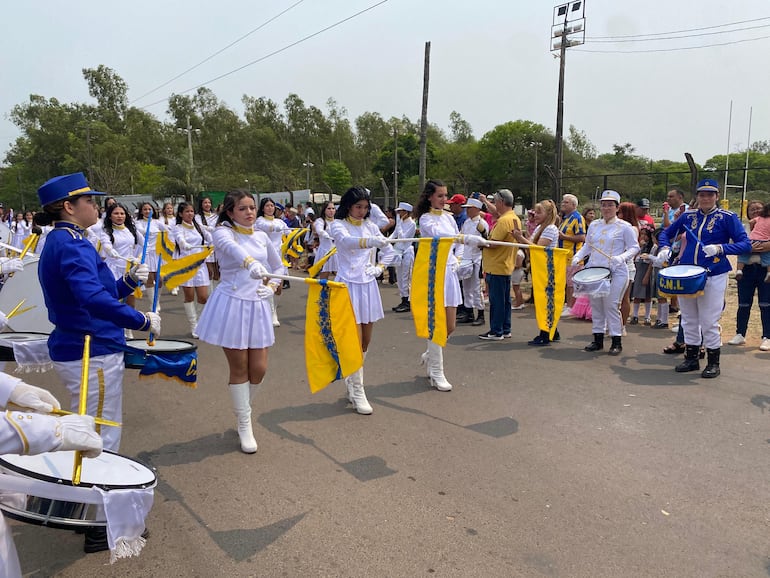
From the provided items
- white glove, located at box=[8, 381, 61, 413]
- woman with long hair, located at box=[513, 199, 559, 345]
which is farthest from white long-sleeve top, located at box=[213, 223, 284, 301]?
woman with long hair, located at box=[513, 199, 559, 345]

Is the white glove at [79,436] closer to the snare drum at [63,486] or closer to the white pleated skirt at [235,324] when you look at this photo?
the snare drum at [63,486]

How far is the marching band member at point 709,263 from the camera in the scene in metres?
6.08

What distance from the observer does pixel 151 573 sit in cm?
292

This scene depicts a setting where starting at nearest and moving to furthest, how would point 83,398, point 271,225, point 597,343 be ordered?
point 83,398 → point 597,343 → point 271,225

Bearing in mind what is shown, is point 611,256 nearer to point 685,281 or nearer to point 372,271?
point 685,281

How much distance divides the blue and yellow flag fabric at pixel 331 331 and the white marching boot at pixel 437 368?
168 cm

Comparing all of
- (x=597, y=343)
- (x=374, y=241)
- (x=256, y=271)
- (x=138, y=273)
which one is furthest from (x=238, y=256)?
(x=597, y=343)

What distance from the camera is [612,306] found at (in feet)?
23.8

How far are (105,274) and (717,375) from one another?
622 centimetres

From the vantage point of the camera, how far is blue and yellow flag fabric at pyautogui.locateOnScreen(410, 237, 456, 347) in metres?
5.55

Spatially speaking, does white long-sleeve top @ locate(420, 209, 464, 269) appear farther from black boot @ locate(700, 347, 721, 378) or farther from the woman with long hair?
black boot @ locate(700, 347, 721, 378)

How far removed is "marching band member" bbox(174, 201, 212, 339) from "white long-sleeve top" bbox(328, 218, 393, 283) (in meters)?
4.08

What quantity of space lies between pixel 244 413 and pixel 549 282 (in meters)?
3.19

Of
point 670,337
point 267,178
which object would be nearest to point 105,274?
point 670,337
